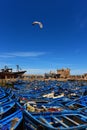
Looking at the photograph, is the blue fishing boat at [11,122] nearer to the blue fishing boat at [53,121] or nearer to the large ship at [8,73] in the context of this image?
the blue fishing boat at [53,121]

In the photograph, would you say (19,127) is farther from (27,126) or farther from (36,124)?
(36,124)

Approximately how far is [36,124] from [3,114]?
16.4 ft

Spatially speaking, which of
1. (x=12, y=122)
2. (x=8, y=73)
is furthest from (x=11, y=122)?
(x=8, y=73)

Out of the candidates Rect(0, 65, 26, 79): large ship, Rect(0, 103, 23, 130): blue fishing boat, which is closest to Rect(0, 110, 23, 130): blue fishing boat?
Rect(0, 103, 23, 130): blue fishing boat

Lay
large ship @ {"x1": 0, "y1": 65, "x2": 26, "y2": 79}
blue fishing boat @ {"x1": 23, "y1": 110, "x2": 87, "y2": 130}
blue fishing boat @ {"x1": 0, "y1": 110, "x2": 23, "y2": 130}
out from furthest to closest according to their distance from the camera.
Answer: large ship @ {"x1": 0, "y1": 65, "x2": 26, "y2": 79}, blue fishing boat @ {"x1": 0, "y1": 110, "x2": 23, "y2": 130}, blue fishing boat @ {"x1": 23, "y1": 110, "x2": 87, "y2": 130}

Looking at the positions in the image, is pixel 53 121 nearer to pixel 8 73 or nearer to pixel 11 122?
pixel 11 122

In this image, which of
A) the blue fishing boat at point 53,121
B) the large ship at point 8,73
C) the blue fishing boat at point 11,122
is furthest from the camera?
the large ship at point 8,73

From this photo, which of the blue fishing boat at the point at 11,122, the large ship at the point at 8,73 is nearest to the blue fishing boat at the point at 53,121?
the blue fishing boat at the point at 11,122

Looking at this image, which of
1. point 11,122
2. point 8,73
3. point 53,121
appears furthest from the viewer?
point 8,73

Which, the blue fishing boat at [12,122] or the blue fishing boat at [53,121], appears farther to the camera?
the blue fishing boat at [12,122]

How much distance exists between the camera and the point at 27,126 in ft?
35.8

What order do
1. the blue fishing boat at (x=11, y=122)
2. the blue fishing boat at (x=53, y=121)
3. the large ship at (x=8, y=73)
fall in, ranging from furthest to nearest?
1. the large ship at (x=8, y=73)
2. the blue fishing boat at (x=11, y=122)
3. the blue fishing boat at (x=53, y=121)

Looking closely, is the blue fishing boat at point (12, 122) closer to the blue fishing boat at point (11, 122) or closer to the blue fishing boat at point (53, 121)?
the blue fishing boat at point (11, 122)

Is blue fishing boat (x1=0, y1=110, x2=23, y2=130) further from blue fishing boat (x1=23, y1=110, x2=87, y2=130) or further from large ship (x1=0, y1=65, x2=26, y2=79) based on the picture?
large ship (x1=0, y1=65, x2=26, y2=79)
